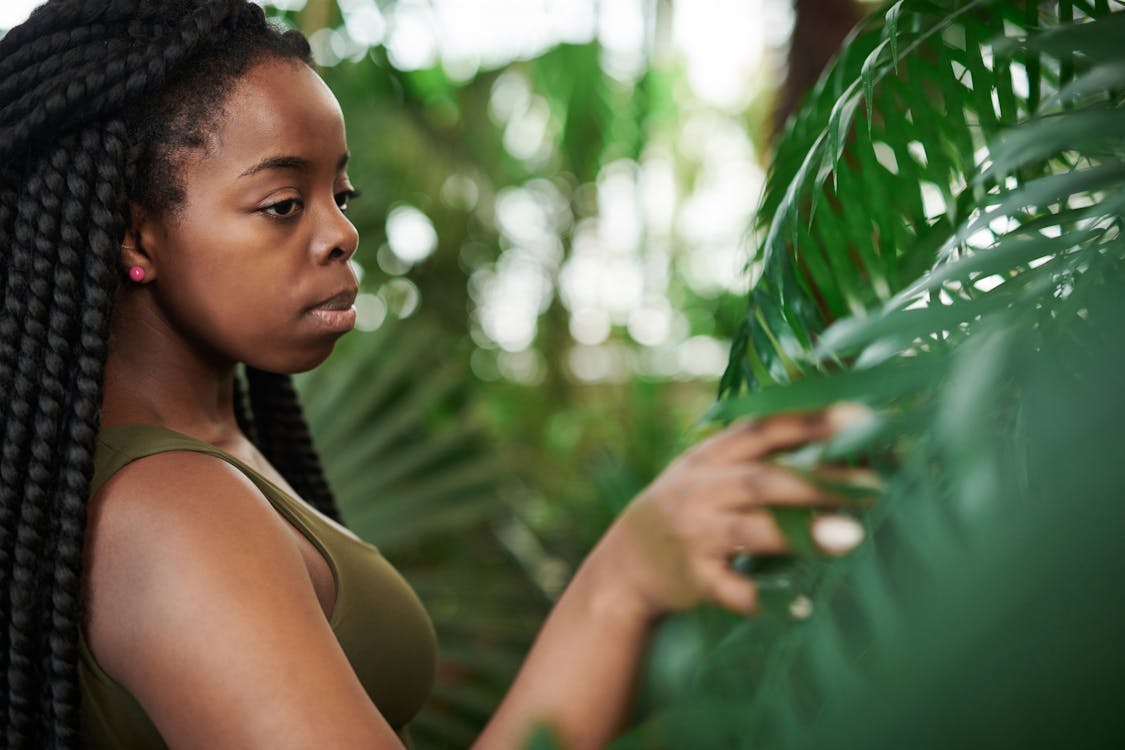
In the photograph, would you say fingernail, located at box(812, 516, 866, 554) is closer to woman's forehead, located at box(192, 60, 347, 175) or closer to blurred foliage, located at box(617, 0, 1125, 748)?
blurred foliage, located at box(617, 0, 1125, 748)

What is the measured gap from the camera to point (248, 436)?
115 centimetres

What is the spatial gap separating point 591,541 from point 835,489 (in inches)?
49.3

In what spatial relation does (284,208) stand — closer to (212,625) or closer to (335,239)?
(335,239)

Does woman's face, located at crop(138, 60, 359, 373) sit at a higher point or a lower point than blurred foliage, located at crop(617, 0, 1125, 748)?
higher

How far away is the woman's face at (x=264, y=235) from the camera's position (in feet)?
2.66

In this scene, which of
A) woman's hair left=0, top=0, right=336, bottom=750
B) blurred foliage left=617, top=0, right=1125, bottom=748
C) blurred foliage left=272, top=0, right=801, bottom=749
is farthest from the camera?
blurred foliage left=272, top=0, right=801, bottom=749

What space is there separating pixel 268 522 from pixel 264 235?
22 cm

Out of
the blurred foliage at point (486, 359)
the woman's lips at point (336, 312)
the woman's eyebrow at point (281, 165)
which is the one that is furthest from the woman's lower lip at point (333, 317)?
the blurred foliage at point (486, 359)

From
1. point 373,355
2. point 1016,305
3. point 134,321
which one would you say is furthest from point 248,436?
point 1016,305

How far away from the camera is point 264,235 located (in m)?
0.81

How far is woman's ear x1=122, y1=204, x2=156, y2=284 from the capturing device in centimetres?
83

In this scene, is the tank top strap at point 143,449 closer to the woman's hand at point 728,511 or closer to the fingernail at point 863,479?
the woman's hand at point 728,511

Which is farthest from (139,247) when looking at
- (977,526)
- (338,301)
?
(977,526)

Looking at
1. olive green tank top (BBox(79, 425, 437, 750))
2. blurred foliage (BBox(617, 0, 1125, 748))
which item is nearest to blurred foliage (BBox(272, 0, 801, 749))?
olive green tank top (BBox(79, 425, 437, 750))
